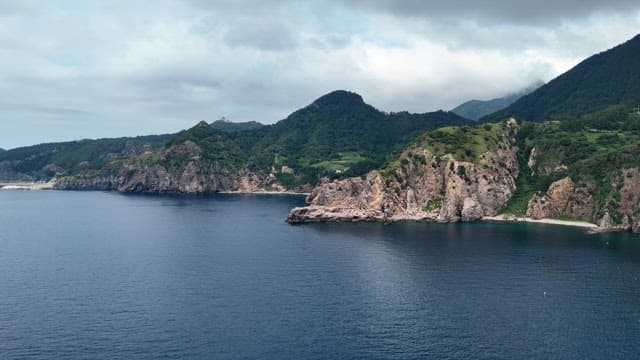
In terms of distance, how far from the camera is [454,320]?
464 feet

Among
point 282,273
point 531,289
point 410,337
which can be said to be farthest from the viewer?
point 282,273

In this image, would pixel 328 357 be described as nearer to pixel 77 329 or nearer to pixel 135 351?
pixel 135 351

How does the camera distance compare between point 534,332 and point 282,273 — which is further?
point 282,273

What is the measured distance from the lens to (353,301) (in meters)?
158

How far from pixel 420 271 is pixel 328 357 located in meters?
83.4

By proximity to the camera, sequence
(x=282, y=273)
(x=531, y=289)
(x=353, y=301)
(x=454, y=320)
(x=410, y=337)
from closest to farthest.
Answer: (x=410, y=337) → (x=454, y=320) → (x=353, y=301) → (x=531, y=289) → (x=282, y=273)

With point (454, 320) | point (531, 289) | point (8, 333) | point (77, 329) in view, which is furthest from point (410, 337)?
point (8, 333)

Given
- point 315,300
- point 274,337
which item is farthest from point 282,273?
point 274,337

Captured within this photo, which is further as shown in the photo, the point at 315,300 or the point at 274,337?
the point at 315,300

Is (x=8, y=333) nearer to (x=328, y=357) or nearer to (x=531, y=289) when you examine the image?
(x=328, y=357)

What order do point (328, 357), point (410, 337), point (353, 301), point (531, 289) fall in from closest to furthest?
point (328, 357), point (410, 337), point (353, 301), point (531, 289)

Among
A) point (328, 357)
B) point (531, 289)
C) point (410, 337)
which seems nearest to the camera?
point (328, 357)

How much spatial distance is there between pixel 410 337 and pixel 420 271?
67.0m

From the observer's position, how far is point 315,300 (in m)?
159
